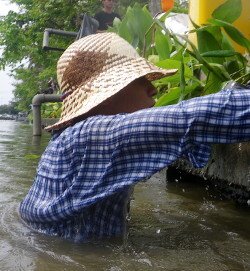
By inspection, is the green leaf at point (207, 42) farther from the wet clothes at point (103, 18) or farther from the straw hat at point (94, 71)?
the wet clothes at point (103, 18)

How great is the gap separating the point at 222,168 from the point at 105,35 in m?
0.92

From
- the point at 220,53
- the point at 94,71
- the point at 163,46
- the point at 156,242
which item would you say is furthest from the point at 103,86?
the point at 163,46

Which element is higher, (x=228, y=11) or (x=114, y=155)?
(x=228, y=11)

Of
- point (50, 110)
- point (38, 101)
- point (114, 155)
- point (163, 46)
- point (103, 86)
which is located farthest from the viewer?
Answer: point (50, 110)

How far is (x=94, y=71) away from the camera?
1.72 meters

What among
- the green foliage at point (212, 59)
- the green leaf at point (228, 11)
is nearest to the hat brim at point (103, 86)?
the green foliage at point (212, 59)

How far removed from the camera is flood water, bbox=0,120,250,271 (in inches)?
57.4

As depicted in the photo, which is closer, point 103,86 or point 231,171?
point 103,86

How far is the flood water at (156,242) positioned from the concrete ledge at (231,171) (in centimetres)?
8

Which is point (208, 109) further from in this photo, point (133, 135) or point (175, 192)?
point (175, 192)

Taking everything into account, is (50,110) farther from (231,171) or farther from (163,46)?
(231,171)

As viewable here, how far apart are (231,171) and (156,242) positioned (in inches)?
25.9

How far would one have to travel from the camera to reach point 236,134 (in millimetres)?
1179

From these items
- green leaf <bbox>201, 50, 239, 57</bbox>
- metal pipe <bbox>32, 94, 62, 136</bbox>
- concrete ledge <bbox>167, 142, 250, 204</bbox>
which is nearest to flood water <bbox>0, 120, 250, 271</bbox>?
concrete ledge <bbox>167, 142, 250, 204</bbox>
